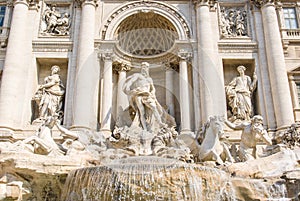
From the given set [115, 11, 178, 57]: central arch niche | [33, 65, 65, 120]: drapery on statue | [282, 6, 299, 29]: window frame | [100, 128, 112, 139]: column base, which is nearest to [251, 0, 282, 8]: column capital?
[282, 6, 299, 29]: window frame

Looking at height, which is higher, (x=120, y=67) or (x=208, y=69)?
(x=120, y=67)

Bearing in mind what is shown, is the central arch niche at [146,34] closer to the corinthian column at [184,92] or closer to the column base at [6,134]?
the corinthian column at [184,92]

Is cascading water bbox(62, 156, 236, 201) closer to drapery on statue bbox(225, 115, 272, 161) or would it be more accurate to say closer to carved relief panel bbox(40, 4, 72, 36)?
drapery on statue bbox(225, 115, 272, 161)

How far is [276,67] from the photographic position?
16734 millimetres

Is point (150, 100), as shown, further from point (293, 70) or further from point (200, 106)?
point (293, 70)

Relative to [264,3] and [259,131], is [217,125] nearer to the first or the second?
[259,131]

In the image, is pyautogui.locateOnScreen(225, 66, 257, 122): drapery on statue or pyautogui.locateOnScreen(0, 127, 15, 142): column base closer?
pyautogui.locateOnScreen(0, 127, 15, 142): column base

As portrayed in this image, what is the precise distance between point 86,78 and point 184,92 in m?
4.67

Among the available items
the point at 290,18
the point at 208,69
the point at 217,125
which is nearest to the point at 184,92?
the point at 208,69

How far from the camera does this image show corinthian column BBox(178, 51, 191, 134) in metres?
16.3

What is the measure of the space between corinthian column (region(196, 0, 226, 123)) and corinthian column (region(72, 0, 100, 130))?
5.03 m

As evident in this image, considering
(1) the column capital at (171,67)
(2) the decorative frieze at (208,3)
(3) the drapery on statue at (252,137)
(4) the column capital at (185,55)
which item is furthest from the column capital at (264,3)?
A: (3) the drapery on statue at (252,137)

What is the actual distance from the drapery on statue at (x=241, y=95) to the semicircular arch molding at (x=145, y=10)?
335 centimetres

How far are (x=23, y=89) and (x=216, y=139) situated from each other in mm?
9260
